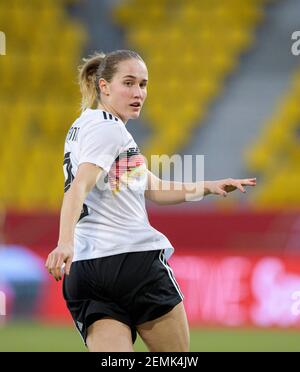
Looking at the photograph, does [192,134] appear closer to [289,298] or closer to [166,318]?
[289,298]

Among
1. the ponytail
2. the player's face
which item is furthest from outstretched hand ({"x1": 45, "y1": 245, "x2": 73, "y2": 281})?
the ponytail

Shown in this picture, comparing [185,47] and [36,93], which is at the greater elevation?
[185,47]

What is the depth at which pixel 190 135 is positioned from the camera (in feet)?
50.7

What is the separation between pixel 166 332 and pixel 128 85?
111 centimetres

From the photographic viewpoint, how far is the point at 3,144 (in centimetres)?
1466

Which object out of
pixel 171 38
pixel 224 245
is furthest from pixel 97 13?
pixel 224 245

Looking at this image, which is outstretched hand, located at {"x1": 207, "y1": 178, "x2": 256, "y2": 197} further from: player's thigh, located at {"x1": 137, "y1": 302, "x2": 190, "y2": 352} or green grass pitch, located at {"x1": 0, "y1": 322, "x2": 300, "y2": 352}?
green grass pitch, located at {"x1": 0, "y1": 322, "x2": 300, "y2": 352}

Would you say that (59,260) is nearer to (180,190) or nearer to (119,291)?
(119,291)

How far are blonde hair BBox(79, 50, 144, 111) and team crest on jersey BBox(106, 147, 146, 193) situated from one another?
0.37 metres

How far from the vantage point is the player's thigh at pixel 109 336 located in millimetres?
3904

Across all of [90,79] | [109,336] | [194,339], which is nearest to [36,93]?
[194,339]

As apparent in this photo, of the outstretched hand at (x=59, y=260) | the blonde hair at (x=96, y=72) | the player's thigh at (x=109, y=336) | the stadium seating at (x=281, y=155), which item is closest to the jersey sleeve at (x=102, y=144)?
the blonde hair at (x=96, y=72)

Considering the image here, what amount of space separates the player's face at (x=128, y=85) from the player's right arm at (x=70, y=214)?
46cm
